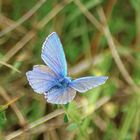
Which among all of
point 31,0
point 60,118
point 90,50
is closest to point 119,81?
point 90,50

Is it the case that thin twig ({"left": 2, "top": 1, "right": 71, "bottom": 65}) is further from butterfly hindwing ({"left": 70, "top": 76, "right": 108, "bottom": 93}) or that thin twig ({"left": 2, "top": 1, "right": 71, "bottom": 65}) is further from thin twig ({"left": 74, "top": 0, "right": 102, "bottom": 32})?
butterfly hindwing ({"left": 70, "top": 76, "right": 108, "bottom": 93})

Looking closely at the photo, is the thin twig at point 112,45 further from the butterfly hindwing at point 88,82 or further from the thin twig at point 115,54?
the butterfly hindwing at point 88,82

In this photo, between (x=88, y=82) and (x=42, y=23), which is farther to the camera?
(x=42, y=23)

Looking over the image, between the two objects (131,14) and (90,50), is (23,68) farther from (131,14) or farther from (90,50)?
(131,14)

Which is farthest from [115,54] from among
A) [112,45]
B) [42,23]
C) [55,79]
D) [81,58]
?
[55,79]

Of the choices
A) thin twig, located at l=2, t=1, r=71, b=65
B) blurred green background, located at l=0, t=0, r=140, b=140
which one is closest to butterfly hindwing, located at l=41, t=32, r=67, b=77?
blurred green background, located at l=0, t=0, r=140, b=140

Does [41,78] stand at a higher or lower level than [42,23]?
lower

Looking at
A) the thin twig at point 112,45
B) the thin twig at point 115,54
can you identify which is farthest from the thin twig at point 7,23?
the thin twig at point 115,54

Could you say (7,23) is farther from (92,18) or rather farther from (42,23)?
(92,18)
